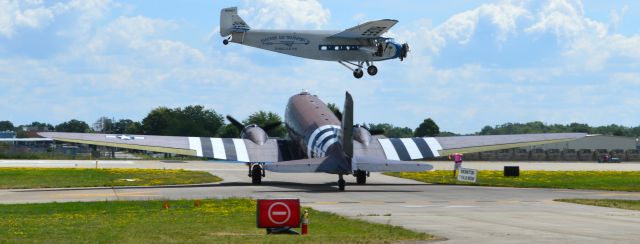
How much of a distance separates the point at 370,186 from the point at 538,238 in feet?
90.8

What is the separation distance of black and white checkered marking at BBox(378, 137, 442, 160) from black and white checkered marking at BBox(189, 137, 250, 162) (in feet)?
25.5

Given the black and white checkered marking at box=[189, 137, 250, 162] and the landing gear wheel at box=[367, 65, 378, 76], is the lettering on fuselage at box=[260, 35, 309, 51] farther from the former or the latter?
the black and white checkered marking at box=[189, 137, 250, 162]

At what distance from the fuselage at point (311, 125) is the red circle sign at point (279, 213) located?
22025 mm

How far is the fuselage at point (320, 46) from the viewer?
172ft

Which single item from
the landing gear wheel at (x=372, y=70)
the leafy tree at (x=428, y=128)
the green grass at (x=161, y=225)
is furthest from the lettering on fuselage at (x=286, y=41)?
the leafy tree at (x=428, y=128)

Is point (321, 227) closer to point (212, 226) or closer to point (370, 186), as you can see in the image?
point (212, 226)

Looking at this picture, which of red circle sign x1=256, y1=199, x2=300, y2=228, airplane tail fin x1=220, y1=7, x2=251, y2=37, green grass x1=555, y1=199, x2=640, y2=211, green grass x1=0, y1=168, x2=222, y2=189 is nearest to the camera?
red circle sign x1=256, y1=199, x2=300, y2=228

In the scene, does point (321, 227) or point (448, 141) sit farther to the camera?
point (448, 141)

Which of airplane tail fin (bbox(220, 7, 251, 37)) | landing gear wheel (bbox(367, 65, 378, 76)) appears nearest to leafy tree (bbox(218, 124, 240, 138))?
airplane tail fin (bbox(220, 7, 251, 37))

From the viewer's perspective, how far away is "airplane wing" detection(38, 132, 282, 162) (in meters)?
48.2

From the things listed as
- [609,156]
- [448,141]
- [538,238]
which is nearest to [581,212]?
[538,238]

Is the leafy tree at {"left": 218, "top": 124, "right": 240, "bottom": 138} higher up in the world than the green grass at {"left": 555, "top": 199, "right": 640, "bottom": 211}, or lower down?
higher up

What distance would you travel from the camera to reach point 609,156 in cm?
11612

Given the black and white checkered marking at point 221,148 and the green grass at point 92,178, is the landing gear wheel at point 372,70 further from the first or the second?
the green grass at point 92,178
